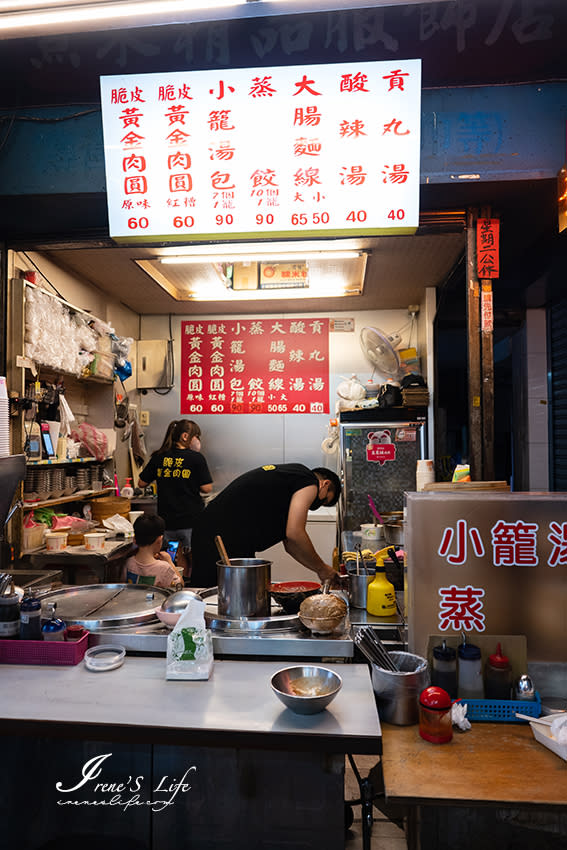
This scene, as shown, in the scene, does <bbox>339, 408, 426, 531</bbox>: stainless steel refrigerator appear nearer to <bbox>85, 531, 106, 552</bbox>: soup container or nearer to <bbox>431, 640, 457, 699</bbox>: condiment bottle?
<bbox>85, 531, 106, 552</bbox>: soup container

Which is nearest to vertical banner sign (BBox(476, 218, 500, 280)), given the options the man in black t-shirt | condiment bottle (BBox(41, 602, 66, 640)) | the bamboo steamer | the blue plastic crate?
the man in black t-shirt

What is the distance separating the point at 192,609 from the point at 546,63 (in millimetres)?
3183

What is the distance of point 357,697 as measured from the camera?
1.74m

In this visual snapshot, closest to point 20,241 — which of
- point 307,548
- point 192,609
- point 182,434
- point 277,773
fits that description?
point 182,434

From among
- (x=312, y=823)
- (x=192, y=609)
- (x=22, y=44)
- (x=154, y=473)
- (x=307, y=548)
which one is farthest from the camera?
(x=154, y=473)

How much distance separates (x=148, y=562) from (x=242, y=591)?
159 cm

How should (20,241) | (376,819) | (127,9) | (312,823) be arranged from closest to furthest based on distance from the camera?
1. (312,823)
2. (127,9)
3. (376,819)
4. (20,241)

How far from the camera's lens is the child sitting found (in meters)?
3.42

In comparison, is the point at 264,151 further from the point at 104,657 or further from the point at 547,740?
the point at 547,740

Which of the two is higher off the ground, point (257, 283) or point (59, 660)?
point (257, 283)

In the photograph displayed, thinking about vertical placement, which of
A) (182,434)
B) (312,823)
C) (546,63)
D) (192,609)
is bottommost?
(312,823)

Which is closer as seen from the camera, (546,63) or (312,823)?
(312,823)

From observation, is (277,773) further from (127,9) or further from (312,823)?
(127,9)

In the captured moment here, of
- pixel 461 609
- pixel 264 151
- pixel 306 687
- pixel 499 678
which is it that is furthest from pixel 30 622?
pixel 264 151
